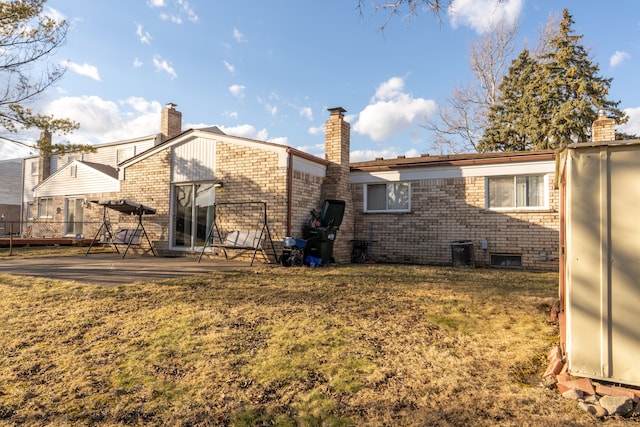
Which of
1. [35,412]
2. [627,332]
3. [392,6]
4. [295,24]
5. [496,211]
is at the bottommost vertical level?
[35,412]

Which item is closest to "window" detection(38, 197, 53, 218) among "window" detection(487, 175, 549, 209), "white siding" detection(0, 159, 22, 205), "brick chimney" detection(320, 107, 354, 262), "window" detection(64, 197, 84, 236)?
"window" detection(64, 197, 84, 236)

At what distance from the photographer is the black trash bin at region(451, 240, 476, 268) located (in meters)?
11.4

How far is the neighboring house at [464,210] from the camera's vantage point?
36.9 feet

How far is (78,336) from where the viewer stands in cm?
436

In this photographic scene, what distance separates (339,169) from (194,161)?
482cm

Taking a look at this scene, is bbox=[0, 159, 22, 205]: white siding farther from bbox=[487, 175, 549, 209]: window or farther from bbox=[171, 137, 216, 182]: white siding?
bbox=[487, 175, 549, 209]: window

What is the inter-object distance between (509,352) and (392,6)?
4.57 metres

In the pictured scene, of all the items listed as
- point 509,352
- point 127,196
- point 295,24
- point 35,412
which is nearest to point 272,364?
point 35,412

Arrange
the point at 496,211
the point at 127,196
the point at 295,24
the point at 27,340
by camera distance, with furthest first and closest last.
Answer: the point at 127,196, the point at 496,211, the point at 295,24, the point at 27,340

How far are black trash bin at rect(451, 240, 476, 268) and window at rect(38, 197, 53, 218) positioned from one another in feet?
69.6

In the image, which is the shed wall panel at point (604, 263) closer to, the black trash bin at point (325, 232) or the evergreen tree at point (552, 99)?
the black trash bin at point (325, 232)

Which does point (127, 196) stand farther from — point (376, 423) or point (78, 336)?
point (376, 423)

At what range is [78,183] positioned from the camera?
19.6 meters

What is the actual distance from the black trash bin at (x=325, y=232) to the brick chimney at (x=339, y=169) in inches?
35.4
